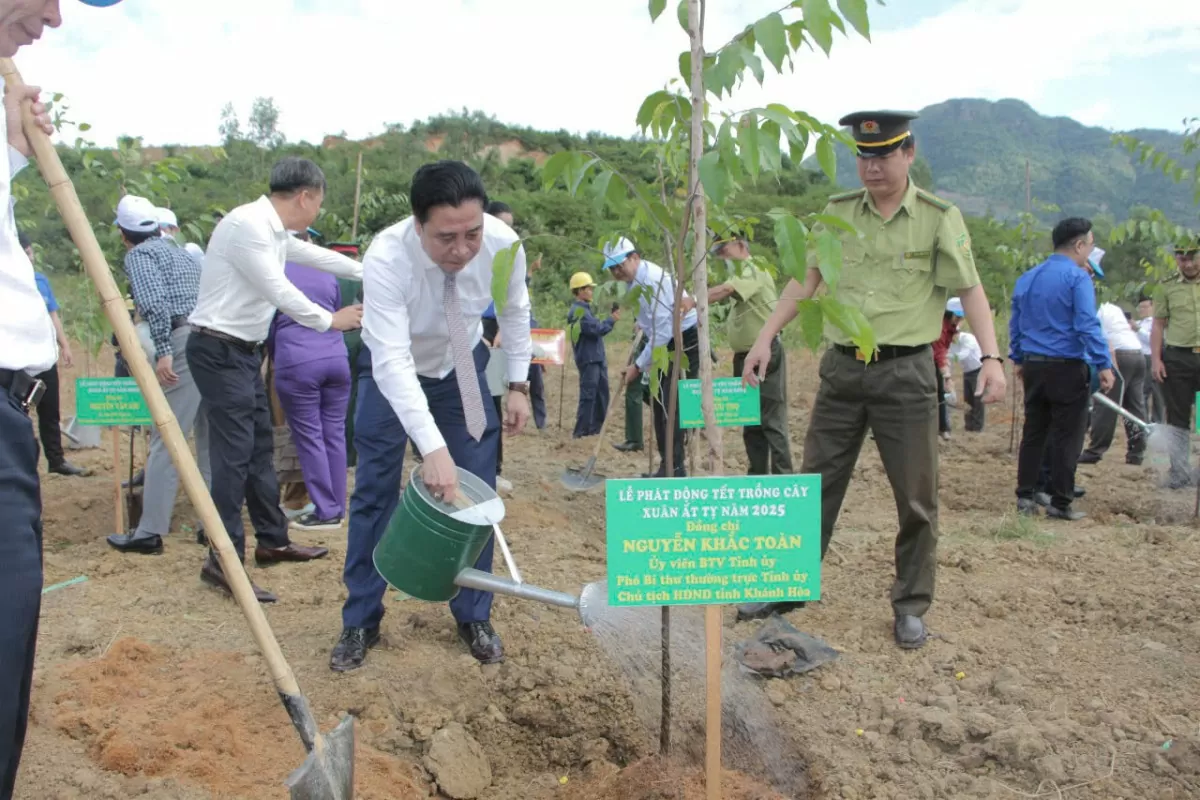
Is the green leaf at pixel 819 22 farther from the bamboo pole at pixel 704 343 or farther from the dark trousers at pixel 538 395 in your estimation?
the dark trousers at pixel 538 395

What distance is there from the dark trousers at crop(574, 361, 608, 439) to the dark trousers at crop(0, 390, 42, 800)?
7.64 meters

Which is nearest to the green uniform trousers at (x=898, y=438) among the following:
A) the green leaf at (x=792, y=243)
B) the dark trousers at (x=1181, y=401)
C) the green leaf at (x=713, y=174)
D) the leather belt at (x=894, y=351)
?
the leather belt at (x=894, y=351)

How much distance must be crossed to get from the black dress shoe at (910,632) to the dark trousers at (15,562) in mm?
2745

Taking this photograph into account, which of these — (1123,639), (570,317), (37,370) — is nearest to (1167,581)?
(1123,639)

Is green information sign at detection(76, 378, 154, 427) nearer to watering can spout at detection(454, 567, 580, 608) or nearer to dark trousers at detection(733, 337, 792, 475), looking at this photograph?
A: watering can spout at detection(454, 567, 580, 608)

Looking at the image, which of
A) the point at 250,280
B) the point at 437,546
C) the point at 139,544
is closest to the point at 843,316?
the point at 437,546

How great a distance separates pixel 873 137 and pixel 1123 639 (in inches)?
82.5

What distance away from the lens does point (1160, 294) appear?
21.0 ft

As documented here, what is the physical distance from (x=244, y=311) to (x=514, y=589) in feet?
6.79

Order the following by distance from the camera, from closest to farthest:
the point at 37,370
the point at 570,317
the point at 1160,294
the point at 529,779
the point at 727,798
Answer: the point at 37,370 → the point at 727,798 → the point at 529,779 → the point at 1160,294 → the point at 570,317

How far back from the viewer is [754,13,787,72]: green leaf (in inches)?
69.2

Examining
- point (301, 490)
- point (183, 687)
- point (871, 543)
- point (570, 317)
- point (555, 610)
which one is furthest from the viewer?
point (570, 317)

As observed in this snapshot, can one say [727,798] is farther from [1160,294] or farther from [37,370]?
[1160,294]

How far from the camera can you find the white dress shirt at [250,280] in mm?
3762
